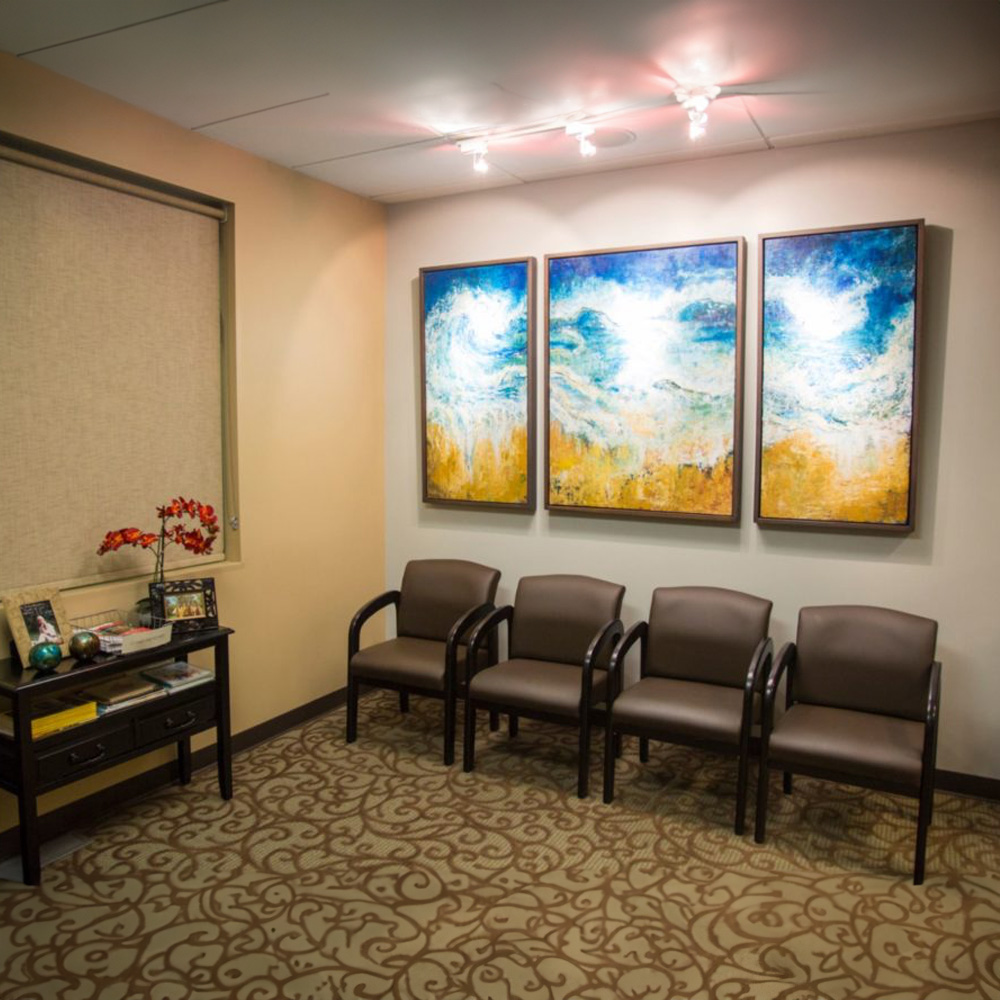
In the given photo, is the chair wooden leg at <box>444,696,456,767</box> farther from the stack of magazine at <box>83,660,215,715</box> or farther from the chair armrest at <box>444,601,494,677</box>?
the stack of magazine at <box>83,660,215,715</box>

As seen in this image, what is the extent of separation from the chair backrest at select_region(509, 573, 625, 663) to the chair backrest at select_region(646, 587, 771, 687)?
0.24 m

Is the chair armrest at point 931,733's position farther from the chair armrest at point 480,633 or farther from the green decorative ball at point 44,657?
the green decorative ball at point 44,657

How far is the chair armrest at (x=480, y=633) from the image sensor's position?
147 inches

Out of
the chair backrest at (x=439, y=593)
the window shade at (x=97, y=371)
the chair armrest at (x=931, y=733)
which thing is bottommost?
the chair armrest at (x=931, y=733)

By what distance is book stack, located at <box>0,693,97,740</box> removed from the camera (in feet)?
9.09

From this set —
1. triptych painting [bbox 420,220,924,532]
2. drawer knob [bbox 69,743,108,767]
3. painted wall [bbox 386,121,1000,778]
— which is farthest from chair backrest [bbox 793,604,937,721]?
drawer knob [bbox 69,743,108,767]

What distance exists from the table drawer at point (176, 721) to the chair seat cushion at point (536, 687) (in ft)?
3.67

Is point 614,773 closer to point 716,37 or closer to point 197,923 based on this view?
point 197,923

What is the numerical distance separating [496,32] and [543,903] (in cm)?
279

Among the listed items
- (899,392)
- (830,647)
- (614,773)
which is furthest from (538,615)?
(899,392)

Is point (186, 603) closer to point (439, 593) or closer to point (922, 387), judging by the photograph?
point (439, 593)

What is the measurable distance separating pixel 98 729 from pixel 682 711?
7.13 feet

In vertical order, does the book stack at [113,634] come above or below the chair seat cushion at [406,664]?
above

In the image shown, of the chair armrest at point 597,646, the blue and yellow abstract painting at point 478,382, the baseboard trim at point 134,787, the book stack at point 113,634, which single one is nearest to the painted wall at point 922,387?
the blue and yellow abstract painting at point 478,382
